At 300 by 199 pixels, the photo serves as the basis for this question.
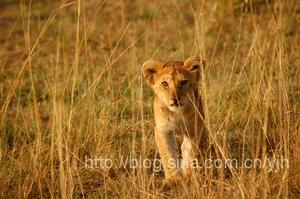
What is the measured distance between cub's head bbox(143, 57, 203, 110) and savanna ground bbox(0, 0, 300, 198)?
6.5 inches

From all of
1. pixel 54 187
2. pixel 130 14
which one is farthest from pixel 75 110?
pixel 130 14

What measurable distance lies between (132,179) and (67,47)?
4.54 metres

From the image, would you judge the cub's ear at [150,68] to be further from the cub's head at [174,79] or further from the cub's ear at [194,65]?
the cub's ear at [194,65]

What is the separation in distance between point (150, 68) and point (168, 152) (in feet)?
2.59

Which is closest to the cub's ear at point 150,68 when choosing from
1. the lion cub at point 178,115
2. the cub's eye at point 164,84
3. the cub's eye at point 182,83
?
the lion cub at point 178,115

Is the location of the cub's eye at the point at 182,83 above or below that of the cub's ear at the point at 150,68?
below

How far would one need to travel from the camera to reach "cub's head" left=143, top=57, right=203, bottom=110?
5.66 m

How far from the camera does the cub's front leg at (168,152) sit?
18.8ft

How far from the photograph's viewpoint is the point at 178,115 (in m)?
5.79

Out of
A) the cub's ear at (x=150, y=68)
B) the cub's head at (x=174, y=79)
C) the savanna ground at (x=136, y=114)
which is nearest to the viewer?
the savanna ground at (x=136, y=114)

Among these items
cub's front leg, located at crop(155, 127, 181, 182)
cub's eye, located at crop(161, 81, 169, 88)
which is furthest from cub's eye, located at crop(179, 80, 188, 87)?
cub's front leg, located at crop(155, 127, 181, 182)

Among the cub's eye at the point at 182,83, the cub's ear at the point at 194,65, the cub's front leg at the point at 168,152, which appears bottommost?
the cub's front leg at the point at 168,152

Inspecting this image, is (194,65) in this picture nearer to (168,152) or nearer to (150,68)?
(150,68)

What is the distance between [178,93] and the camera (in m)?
5.67
